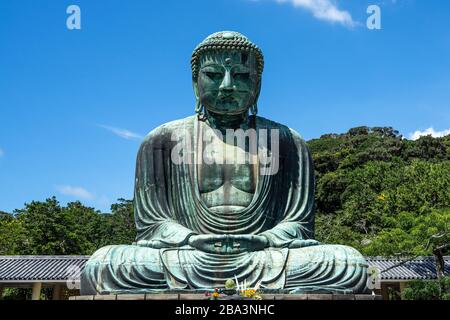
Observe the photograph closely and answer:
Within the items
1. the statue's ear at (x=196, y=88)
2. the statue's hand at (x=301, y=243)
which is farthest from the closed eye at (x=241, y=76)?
the statue's hand at (x=301, y=243)

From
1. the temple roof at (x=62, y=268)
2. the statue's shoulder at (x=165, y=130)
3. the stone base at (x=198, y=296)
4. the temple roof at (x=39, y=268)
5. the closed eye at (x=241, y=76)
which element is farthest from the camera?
the temple roof at (x=39, y=268)

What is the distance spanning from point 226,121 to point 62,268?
14.2 m

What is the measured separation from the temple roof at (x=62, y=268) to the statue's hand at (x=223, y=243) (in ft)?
42.3

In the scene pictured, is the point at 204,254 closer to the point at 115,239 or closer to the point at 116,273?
the point at 116,273

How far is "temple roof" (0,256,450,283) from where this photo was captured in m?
19.8

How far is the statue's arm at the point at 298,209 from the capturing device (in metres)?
7.50

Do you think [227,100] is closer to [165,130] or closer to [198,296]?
[165,130]

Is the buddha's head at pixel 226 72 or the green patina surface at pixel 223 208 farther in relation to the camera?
the buddha's head at pixel 226 72

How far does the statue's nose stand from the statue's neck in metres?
0.50

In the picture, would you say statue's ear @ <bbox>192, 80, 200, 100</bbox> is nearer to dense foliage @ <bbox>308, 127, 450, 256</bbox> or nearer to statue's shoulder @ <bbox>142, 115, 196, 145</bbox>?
statue's shoulder @ <bbox>142, 115, 196, 145</bbox>

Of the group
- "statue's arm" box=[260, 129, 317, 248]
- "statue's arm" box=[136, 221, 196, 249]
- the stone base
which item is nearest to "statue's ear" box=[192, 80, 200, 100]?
"statue's arm" box=[260, 129, 317, 248]

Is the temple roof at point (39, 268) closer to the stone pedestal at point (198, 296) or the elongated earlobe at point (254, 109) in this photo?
the elongated earlobe at point (254, 109)

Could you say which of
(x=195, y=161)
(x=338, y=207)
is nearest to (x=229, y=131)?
(x=195, y=161)
